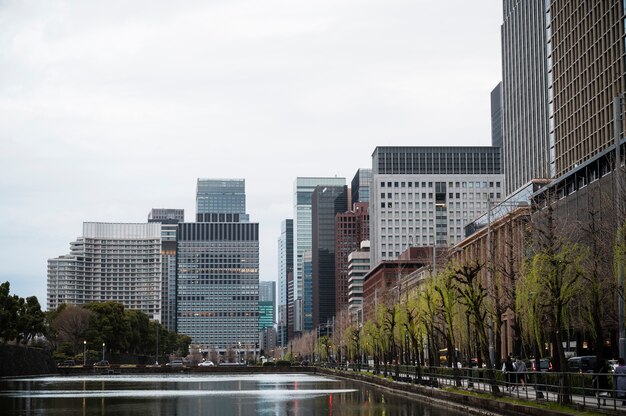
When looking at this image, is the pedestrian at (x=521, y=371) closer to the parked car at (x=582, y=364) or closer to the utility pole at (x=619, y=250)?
the utility pole at (x=619, y=250)

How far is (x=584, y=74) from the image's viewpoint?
12075 cm

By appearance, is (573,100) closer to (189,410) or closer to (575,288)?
(575,288)

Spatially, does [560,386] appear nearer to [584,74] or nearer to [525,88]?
[584,74]

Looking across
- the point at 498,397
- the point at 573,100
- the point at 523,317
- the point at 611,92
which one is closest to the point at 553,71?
Result: the point at 573,100

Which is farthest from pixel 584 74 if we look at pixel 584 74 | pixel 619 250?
pixel 619 250

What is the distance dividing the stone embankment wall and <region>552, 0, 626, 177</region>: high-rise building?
235 ft

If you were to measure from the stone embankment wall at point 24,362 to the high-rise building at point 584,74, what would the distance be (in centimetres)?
7154

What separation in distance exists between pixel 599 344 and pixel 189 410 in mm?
21093

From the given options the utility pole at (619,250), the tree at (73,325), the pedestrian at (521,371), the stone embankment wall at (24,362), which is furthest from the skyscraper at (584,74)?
the tree at (73,325)

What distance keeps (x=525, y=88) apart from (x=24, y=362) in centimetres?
11454

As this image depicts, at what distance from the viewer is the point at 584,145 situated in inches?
4808

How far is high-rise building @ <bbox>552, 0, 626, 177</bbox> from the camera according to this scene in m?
111

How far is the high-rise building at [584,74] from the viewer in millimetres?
111375

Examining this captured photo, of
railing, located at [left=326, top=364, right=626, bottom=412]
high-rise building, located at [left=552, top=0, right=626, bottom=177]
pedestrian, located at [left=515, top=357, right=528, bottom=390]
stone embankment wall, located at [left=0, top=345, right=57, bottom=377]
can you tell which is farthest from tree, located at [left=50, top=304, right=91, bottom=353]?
pedestrian, located at [left=515, top=357, right=528, bottom=390]
